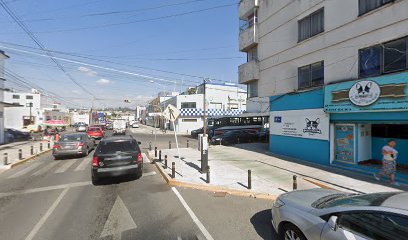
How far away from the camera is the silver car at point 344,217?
286cm

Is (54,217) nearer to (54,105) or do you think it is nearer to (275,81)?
(275,81)

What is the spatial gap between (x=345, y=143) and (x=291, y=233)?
29.0 feet

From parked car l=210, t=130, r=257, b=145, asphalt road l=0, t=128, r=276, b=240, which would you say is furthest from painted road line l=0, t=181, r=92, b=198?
parked car l=210, t=130, r=257, b=145

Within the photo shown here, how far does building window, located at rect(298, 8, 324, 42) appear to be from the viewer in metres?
12.2

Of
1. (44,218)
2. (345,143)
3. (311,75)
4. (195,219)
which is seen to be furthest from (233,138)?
(44,218)

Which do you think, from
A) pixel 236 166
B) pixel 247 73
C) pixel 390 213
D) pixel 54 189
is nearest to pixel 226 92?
pixel 247 73

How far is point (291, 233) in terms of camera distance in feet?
13.5

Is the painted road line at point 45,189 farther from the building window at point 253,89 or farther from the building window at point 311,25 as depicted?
the building window at point 253,89

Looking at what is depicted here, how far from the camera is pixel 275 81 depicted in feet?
50.4

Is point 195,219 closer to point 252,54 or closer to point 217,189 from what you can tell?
point 217,189

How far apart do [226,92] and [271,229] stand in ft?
131

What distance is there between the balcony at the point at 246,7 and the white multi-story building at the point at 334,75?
1.00ft

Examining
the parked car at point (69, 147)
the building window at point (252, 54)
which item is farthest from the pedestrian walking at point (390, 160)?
the parked car at point (69, 147)

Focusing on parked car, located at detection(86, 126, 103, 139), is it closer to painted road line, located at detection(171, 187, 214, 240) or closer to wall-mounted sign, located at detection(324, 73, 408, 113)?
painted road line, located at detection(171, 187, 214, 240)
